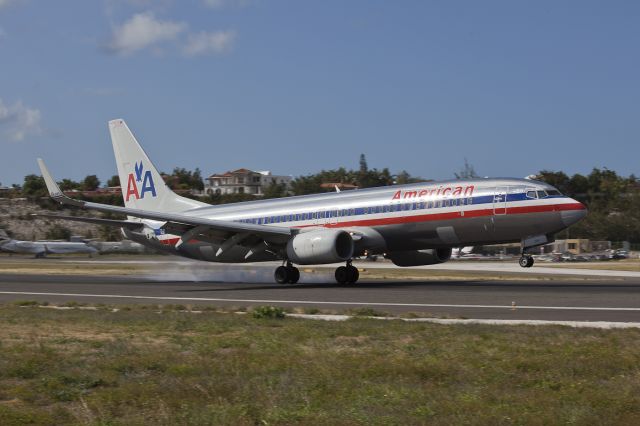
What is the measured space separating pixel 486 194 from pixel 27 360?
23207 mm

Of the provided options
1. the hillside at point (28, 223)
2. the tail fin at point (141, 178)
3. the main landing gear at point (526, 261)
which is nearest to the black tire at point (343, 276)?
the main landing gear at point (526, 261)

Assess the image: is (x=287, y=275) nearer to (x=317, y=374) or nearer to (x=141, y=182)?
A: (x=141, y=182)

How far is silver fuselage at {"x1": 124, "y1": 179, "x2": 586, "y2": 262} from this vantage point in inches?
1310

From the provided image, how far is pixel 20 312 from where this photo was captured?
22750mm

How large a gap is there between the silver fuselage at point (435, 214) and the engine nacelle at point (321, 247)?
861mm

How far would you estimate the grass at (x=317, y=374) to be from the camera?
1013 centimetres

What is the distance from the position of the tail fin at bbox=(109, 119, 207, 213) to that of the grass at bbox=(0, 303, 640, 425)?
89.6 feet

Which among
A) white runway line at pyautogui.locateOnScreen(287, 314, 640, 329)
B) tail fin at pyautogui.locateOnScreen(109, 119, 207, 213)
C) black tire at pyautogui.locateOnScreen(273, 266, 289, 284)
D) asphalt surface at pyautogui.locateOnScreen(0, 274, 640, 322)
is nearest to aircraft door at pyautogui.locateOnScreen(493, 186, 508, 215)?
asphalt surface at pyautogui.locateOnScreen(0, 274, 640, 322)

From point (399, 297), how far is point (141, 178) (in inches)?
861

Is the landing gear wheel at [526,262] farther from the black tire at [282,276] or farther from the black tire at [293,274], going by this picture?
the black tire at [282,276]

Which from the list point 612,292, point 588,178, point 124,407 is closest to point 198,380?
point 124,407

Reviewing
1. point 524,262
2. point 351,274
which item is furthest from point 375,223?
point 524,262

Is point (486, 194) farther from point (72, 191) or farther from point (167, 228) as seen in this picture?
point (72, 191)

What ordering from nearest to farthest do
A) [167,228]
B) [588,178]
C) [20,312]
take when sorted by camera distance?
[20,312], [167,228], [588,178]
